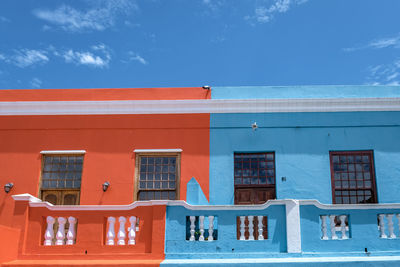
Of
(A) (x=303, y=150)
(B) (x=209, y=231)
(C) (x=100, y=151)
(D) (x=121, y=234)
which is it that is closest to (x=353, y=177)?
(A) (x=303, y=150)

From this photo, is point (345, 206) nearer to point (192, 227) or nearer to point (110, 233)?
point (192, 227)

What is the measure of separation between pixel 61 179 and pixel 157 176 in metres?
2.25

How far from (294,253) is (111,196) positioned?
15.2ft

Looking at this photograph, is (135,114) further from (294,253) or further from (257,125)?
(294,253)

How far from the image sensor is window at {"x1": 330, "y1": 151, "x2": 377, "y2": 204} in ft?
34.8

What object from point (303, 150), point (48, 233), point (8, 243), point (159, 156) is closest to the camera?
point (8, 243)

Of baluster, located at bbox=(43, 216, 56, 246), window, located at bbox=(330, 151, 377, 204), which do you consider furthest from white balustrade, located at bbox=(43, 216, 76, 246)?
window, located at bbox=(330, 151, 377, 204)

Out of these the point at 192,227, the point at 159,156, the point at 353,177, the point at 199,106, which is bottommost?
the point at 192,227

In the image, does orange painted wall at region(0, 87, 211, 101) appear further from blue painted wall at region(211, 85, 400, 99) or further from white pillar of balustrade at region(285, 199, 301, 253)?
white pillar of balustrade at region(285, 199, 301, 253)

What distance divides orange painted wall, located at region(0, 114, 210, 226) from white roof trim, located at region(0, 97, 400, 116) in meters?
0.14

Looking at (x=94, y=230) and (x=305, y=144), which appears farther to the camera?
(x=305, y=144)

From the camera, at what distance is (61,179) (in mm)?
Result: 10898

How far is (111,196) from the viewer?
10680 mm

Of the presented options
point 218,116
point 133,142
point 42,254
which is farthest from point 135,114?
point 42,254
